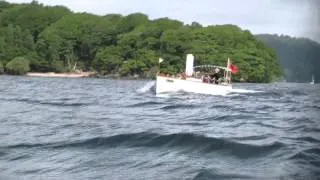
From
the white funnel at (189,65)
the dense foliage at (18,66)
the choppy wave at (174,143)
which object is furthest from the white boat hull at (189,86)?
the dense foliage at (18,66)

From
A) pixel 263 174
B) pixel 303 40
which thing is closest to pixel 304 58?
pixel 303 40

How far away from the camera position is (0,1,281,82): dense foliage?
13938 centimetres

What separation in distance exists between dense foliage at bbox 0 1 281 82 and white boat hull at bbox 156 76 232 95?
85579 millimetres

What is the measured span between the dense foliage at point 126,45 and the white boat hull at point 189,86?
85.6 m

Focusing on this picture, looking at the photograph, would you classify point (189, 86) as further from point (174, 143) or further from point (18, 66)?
point (18, 66)

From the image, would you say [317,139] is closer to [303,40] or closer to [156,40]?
[303,40]

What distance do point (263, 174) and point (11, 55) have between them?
147533mm

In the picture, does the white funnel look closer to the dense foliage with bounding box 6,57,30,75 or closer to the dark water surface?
the dark water surface

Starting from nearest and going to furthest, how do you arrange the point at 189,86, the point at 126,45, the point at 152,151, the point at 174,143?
the point at 152,151
the point at 174,143
the point at 189,86
the point at 126,45

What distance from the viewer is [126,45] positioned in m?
146

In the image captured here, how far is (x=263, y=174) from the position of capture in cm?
803

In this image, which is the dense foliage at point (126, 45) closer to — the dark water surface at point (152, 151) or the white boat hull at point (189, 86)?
the white boat hull at point (189, 86)

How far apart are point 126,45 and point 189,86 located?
325 ft

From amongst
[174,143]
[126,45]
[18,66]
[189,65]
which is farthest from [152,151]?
[126,45]
